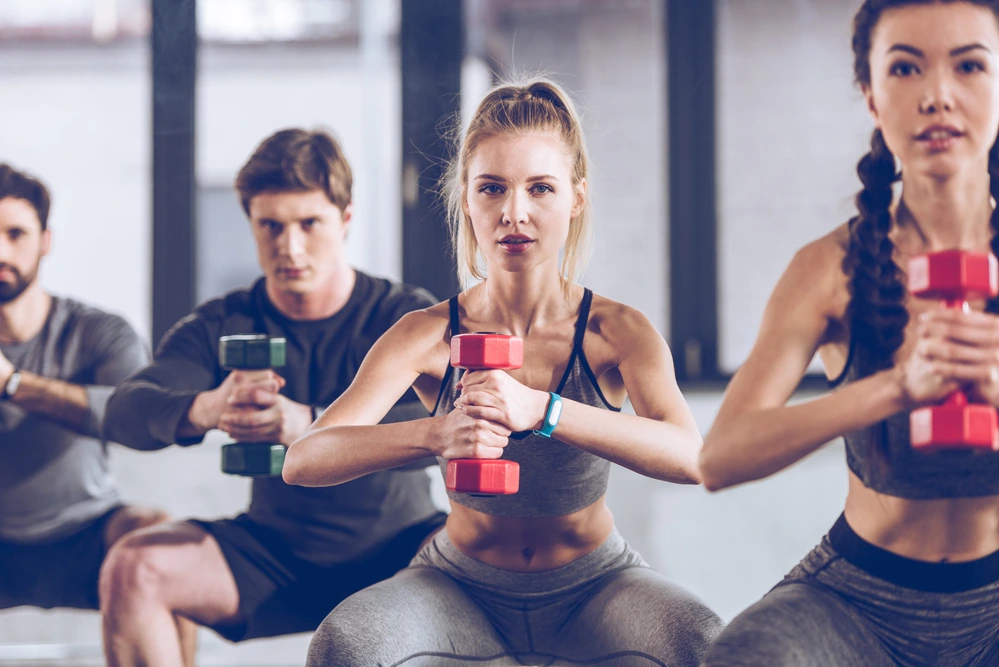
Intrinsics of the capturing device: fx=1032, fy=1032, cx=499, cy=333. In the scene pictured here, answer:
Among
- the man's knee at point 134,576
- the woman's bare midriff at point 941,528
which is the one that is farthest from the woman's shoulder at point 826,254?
the man's knee at point 134,576

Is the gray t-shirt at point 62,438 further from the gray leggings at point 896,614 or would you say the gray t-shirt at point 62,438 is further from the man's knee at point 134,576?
the gray leggings at point 896,614

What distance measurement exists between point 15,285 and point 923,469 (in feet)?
5.91

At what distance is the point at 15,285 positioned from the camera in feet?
7.06

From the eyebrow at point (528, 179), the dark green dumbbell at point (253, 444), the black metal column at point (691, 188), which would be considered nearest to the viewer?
the eyebrow at point (528, 179)

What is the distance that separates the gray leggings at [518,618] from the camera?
1.30 m

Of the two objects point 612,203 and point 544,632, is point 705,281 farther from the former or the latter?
point 544,632

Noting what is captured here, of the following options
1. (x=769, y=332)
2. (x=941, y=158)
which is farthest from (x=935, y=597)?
(x=941, y=158)

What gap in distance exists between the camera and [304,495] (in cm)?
182

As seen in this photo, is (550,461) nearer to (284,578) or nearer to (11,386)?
(284,578)

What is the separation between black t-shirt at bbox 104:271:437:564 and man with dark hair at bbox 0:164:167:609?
0.88 feet

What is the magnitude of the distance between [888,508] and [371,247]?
1648 mm

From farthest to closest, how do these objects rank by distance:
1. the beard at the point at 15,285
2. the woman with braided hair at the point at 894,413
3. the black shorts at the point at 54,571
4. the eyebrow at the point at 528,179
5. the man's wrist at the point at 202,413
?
the beard at the point at 15,285 < the black shorts at the point at 54,571 < the man's wrist at the point at 202,413 < the eyebrow at the point at 528,179 < the woman with braided hair at the point at 894,413

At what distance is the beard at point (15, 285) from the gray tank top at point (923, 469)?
172 cm

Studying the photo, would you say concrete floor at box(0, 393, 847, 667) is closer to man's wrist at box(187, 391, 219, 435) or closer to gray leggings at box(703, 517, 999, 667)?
man's wrist at box(187, 391, 219, 435)
